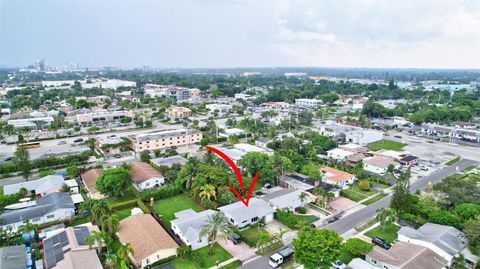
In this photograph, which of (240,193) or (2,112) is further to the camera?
(2,112)

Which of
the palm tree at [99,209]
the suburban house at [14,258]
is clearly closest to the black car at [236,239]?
the palm tree at [99,209]

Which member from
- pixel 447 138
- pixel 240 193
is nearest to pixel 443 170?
pixel 447 138

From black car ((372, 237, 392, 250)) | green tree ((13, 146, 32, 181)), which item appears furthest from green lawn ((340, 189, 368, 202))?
green tree ((13, 146, 32, 181))

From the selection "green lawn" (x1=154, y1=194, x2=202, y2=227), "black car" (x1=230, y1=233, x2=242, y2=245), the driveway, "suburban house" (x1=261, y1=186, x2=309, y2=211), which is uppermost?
"suburban house" (x1=261, y1=186, x2=309, y2=211)

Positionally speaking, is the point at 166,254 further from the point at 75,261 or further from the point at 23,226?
the point at 23,226

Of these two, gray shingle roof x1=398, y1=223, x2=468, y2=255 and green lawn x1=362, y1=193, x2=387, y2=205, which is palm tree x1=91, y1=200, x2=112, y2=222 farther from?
green lawn x1=362, y1=193, x2=387, y2=205

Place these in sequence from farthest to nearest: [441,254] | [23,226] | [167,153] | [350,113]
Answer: [350,113] < [167,153] < [23,226] < [441,254]

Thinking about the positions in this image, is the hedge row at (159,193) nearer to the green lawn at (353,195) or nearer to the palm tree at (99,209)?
the palm tree at (99,209)
